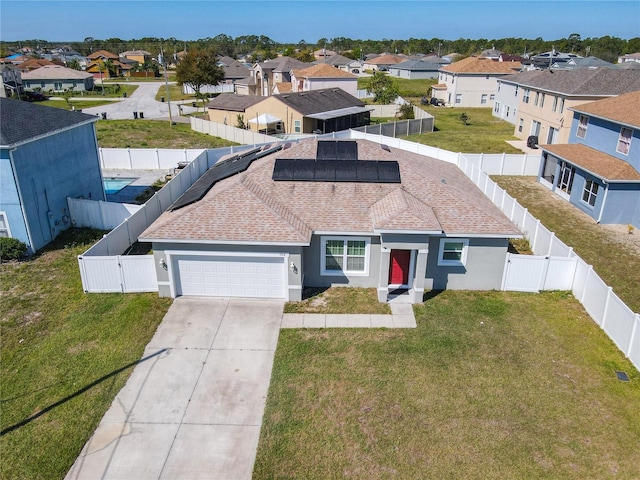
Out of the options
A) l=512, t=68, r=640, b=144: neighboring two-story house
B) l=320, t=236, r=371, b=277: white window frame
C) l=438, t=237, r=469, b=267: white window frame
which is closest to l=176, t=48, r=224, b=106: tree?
l=512, t=68, r=640, b=144: neighboring two-story house

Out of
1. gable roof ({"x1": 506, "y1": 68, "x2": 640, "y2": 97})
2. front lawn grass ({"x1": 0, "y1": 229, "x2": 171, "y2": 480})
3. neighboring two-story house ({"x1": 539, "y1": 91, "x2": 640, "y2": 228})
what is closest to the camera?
front lawn grass ({"x1": 0, "y1": 229, "x2": 171, "y2": 480})

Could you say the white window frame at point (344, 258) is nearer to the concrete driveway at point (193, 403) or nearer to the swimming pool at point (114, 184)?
the concrete driveway at point (193, 403)

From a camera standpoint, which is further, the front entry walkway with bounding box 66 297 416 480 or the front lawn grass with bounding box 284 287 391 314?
the front lawn grass with bounding box 284 287 391 314

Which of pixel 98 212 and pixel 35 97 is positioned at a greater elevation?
pixel 35 97

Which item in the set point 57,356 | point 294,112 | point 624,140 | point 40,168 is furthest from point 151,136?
point 624,140

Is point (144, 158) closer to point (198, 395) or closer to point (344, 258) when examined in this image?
point (344, 258)

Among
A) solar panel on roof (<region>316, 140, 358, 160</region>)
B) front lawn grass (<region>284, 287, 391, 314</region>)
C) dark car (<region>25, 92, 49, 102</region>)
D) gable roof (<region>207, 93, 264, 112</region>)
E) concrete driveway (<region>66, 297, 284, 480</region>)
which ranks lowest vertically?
concrete driveway (<region>66, 297, 284, 480</region>)

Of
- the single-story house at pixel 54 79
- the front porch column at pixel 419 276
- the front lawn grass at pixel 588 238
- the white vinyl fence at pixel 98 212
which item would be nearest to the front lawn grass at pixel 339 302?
the front porch column at pixel 419 276

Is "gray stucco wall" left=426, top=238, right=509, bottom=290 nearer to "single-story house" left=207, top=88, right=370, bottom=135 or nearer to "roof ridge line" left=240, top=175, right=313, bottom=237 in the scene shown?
"roof ridge line" left=240, top=175, right=313, bottom=237
